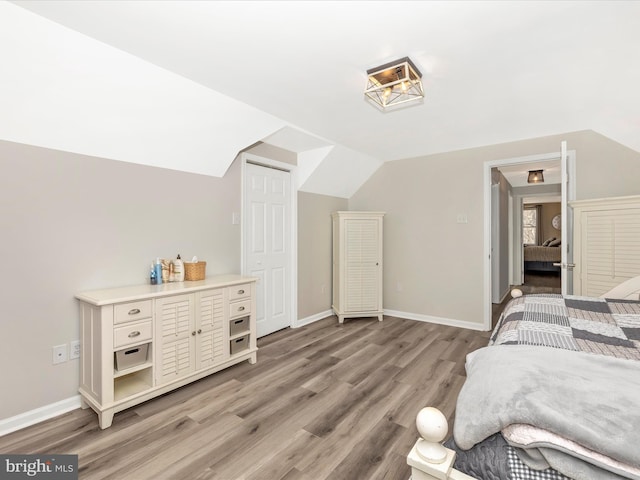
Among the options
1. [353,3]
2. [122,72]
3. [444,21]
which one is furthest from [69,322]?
[444,21]

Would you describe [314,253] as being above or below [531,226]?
below

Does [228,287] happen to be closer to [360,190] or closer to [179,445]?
[179,445]

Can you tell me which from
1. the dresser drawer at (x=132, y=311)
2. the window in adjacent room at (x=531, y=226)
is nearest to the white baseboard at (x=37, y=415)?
the dresser drawer at (x=132, y=311)

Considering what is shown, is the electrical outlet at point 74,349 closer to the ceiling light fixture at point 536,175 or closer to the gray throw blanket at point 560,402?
the gray throw blanket at point 560,402

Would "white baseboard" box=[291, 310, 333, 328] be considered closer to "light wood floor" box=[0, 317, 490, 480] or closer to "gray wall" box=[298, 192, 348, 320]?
"gray wall" box=[298, 192, 348, 320]

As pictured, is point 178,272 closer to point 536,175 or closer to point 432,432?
point 432,432

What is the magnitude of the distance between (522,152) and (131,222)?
13.3ft

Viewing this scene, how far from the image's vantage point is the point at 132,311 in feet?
6.72

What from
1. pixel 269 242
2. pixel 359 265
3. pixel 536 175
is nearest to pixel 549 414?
pixel 269 242

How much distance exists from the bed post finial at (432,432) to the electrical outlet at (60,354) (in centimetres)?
235

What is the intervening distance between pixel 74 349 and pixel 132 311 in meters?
0.56

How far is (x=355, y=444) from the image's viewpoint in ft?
5.88

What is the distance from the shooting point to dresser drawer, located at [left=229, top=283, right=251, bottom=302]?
8.79ft

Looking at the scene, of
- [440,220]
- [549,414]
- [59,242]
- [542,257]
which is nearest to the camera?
[549,414]
